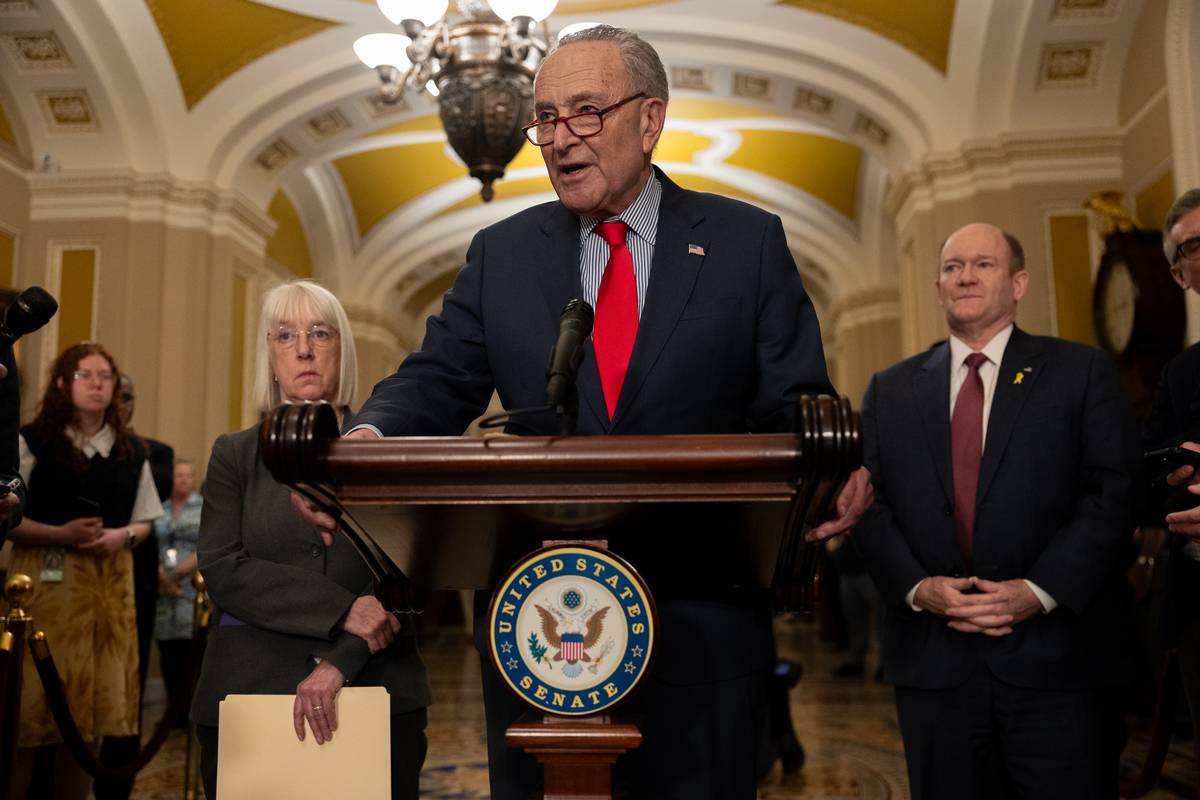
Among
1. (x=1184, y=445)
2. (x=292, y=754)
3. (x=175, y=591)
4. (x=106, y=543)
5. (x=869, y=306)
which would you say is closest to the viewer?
(x=292, y=754)

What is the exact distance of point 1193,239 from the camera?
2.58 metres

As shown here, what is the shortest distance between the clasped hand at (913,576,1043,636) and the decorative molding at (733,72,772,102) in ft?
24.3

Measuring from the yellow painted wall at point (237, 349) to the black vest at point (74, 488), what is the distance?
5.65 metres

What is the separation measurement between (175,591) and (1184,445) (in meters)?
4.72

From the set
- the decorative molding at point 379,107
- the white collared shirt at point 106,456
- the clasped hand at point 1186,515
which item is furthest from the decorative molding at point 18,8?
the clasped hand at point 1186,515

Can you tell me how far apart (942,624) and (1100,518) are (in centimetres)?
39

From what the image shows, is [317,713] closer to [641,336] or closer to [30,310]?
[641,336]

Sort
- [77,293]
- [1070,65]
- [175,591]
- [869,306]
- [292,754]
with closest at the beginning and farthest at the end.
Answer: [292,754], [175,591], [1070,65], [77,293], [869,306]

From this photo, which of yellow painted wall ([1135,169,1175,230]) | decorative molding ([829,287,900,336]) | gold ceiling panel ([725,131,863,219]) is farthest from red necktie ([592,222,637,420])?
decorative molding ([829,287,900,336])

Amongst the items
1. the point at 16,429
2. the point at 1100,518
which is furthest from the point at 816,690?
the point at 16,429

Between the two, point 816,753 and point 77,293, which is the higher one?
point 77,293


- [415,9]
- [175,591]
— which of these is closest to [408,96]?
[415,9]

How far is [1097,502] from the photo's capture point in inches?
92.9

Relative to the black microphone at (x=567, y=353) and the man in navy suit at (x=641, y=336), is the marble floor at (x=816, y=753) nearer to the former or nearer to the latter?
the man in navy suit at (x=641, y=336)
